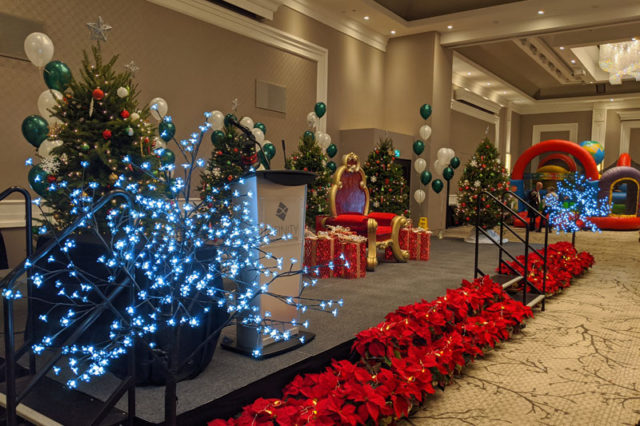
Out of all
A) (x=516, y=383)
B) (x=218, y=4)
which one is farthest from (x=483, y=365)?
(x=218, y=4)

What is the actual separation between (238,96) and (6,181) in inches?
131

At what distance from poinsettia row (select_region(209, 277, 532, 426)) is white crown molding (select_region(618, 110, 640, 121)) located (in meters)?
15.3

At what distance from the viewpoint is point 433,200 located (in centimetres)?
1016

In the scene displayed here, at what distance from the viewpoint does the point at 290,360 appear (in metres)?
2.69

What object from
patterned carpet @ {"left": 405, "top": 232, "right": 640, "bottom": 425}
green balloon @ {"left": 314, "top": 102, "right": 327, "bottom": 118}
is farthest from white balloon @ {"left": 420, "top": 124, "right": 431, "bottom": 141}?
patterned carpet @ {"left": 405, "top": 232, "right": 640, "bottom": 425}

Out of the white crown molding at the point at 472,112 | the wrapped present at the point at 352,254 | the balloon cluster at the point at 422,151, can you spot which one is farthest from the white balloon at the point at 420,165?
the wrapped present at the point at 352,254

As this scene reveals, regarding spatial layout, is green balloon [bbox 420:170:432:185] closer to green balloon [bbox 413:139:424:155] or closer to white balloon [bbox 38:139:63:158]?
green balloon [bbox 413:139:424:155]

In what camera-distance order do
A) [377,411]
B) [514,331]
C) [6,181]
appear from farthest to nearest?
[6,181], [514,331], [377,411]

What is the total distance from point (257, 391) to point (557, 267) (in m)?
4.42

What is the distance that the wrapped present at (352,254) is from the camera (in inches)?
202

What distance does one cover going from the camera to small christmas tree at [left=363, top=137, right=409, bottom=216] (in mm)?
8039

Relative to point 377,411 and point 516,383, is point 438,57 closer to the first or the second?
point 516,383

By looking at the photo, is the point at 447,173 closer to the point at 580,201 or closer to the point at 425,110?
the point at 425,110

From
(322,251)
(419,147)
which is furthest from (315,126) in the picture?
(322,251)
